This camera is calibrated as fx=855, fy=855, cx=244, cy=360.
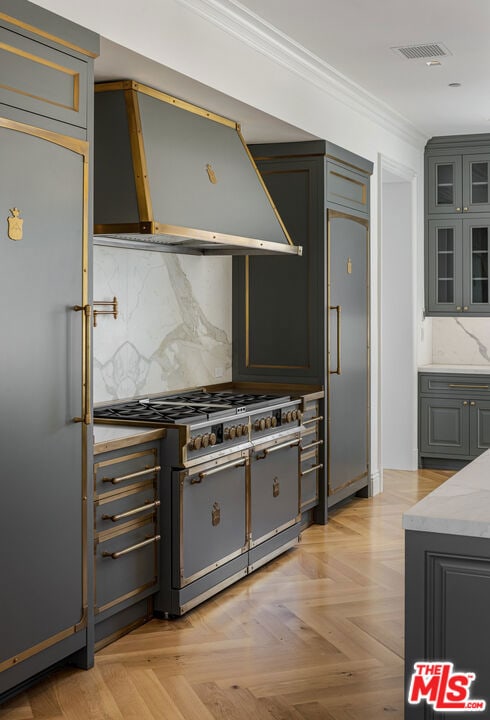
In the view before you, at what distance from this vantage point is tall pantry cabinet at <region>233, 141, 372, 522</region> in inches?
224

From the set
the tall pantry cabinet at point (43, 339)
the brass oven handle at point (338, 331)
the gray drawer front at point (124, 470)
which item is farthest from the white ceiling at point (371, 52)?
the gray drawer front at point (124, 470)

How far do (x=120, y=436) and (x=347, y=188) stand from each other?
3074mm

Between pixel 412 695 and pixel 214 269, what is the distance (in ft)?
12.3

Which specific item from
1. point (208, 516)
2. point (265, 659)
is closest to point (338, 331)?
point (208, 516)

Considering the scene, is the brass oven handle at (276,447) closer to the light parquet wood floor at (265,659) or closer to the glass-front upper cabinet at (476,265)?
the light parquet wood floor at (265,659)

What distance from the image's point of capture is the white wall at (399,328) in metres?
7.59

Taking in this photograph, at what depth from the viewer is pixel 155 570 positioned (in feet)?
12.8

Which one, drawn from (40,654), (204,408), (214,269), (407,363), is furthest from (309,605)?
(407,363)

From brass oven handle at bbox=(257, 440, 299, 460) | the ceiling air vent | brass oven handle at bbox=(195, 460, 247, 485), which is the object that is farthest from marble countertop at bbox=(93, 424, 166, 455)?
the ceiling air vent

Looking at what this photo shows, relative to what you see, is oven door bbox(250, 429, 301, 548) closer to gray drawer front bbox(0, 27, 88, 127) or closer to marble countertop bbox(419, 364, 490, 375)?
gray drawer front bbox(0, 27, 88, 127)

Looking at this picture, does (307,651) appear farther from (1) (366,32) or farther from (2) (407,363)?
(2) (407,363)

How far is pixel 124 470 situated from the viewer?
144 inches

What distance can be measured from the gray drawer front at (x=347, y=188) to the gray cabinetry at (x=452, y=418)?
1974 millimetres

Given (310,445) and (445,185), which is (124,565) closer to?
(310,445)
